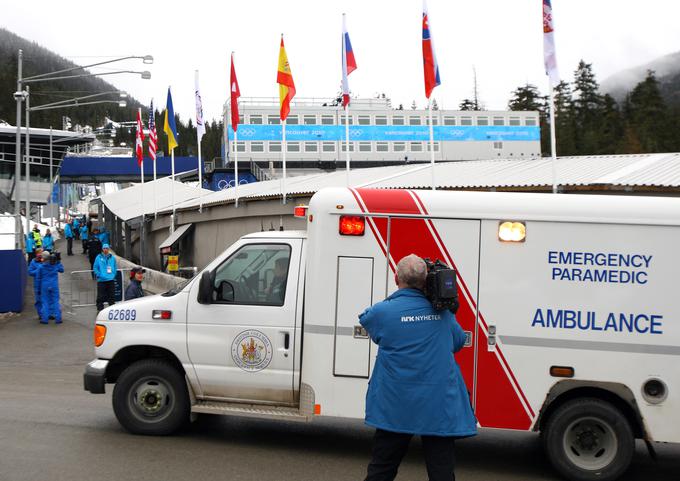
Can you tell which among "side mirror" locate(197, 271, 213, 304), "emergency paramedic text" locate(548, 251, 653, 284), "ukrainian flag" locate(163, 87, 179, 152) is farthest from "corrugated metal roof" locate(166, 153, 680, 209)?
"side mirror" locate(197, 271, 213, 304)

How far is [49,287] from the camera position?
59.8 feet

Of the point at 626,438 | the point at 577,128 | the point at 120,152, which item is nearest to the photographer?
the point at 626,438

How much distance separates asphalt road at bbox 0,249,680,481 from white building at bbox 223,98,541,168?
2314 inches

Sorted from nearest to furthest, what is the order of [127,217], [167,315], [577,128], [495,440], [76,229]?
[167,315]
[495,440]
[127,217]
[76,229]
[577,128]

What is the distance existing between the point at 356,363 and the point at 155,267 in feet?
98.4

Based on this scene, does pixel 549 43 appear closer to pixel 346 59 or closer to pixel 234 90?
pixel 346 59

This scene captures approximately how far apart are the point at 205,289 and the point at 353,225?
167 centimetres

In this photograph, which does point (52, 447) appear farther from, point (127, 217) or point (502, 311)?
point (127, 217)

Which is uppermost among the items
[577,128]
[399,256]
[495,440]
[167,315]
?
[577,128]

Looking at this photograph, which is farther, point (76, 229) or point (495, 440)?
point (76, 229)

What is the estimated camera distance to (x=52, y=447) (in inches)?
304

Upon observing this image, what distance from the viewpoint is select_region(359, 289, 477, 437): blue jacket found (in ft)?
16.5

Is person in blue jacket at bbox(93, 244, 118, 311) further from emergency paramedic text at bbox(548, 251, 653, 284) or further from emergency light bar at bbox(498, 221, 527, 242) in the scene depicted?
emergency paramedic text at bbox(548, 251, 653, 284)

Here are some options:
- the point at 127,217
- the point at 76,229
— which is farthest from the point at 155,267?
the point at 76,229
